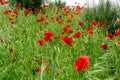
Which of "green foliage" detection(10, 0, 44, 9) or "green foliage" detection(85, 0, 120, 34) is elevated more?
"green foliage" detection(10, 0, 44, 9)

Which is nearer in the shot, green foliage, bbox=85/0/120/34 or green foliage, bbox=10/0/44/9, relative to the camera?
green foliage, bbox=85/0/120/34

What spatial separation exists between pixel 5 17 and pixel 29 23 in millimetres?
550

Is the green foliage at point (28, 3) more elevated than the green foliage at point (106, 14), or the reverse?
the green foliage at point (28, 3)

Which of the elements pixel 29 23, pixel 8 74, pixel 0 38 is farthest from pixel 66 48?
pixel 29 23

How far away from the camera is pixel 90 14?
711 centimetres

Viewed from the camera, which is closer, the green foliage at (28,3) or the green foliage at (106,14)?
the green foliage at (106,14)

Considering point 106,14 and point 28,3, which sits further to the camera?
point 28,3

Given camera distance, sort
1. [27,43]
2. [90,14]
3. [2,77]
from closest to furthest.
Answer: [2,77] → [27,43] → [90,14]

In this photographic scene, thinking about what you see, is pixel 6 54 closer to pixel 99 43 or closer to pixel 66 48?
pixel 66 48

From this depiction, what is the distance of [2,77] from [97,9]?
4486 mm

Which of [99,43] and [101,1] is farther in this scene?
[101,1]

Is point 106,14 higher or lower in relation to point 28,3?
lower

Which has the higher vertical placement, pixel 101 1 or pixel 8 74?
pixel 101 1

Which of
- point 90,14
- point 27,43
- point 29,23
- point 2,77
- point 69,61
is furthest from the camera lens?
point 90,14
